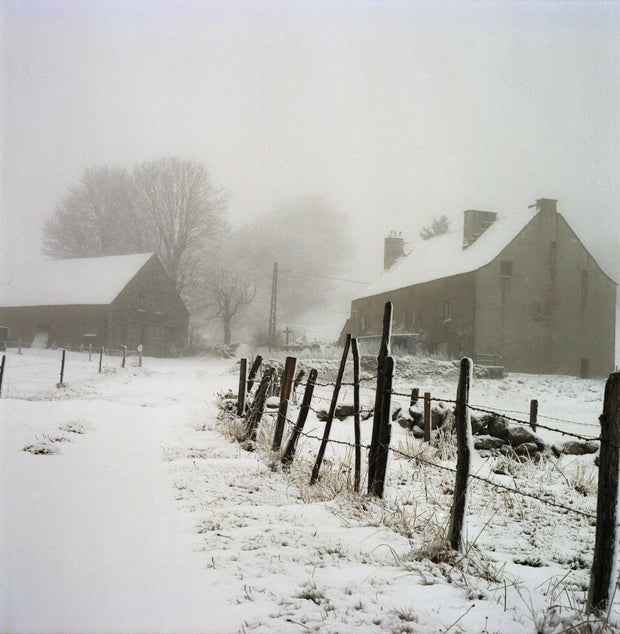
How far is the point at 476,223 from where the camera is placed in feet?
36.4

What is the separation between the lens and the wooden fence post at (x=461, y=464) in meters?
3.12

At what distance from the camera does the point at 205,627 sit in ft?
6.91

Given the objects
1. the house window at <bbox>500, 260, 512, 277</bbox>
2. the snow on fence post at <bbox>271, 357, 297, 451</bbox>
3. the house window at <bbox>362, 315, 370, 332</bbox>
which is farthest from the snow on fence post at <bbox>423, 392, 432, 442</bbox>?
the house window at <bbox>500, 260, 512, 277</bbox>

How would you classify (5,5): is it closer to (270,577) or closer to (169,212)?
(169,212)

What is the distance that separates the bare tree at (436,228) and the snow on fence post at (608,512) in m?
6.87

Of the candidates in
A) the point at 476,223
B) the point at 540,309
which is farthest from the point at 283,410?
the point at 476,223

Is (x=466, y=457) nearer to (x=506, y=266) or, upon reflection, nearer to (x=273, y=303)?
(x=273, y=303)

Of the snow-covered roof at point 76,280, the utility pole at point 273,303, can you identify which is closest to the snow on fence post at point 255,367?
the utility pole at point 273,303

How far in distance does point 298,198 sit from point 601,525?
18.2 feet

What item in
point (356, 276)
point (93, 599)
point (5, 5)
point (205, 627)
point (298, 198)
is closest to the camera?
point (205, 627)

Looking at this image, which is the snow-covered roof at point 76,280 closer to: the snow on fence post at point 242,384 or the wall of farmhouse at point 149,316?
the wall of farmhouse at point 149,316

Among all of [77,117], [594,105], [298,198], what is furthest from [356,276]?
[77,117]

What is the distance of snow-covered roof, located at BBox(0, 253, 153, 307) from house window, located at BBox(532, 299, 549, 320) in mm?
7617

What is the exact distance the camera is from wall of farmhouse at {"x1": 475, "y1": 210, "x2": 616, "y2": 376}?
8391mm
